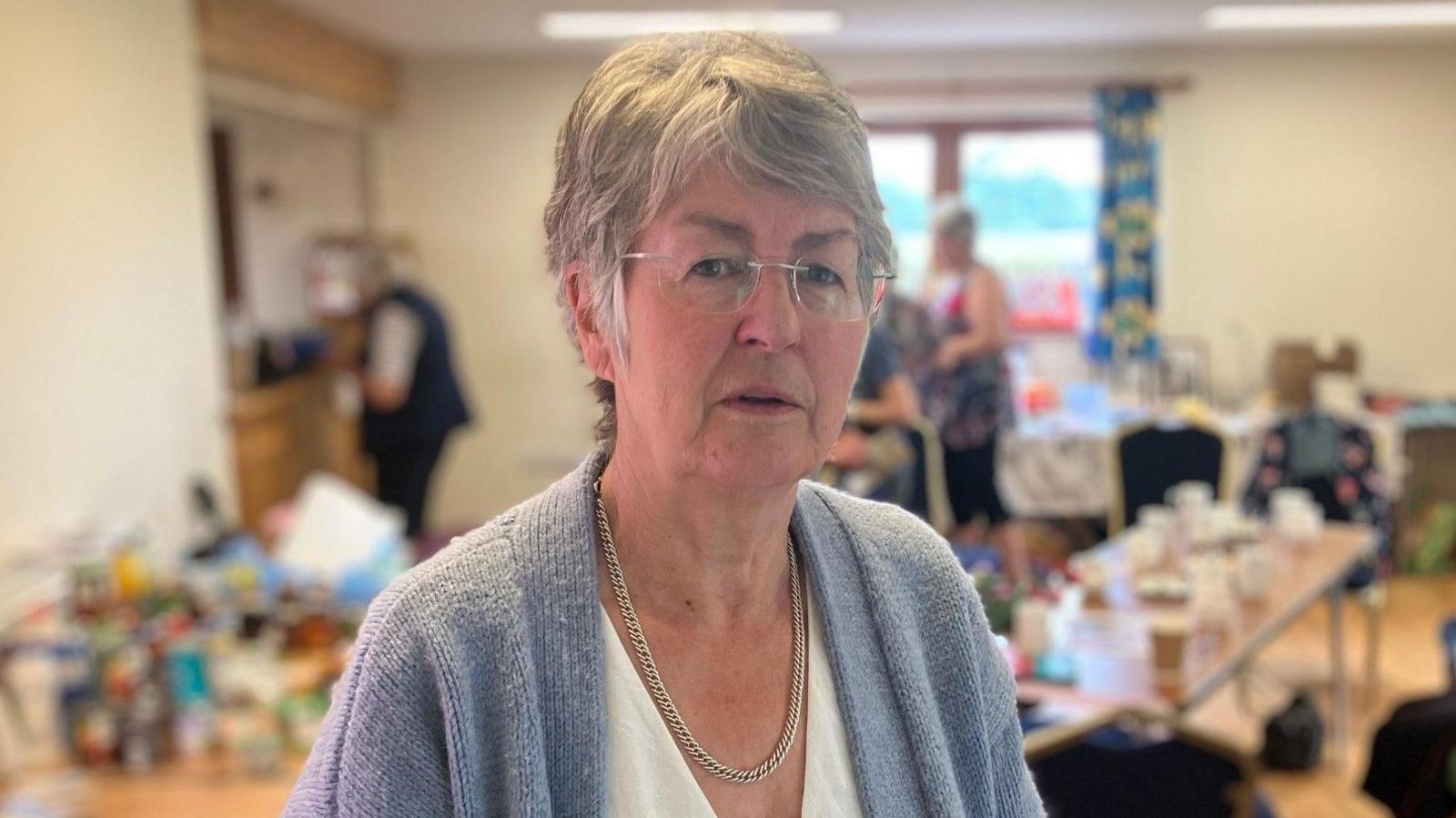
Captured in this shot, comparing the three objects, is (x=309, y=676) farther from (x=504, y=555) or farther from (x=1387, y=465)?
(x=1387, y=465)

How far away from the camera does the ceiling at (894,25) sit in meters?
4.74

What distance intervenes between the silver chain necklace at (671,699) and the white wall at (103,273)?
7.95ft

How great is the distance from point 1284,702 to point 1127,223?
2.80 m

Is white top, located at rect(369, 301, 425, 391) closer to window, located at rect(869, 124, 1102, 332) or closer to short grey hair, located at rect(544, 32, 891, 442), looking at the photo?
window, located at rect(869, 124, 1102, 332)

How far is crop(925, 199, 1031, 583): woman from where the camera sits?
4.36 meters

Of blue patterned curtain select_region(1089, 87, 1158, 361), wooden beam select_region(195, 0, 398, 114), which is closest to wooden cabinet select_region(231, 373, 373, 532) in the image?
wooden beam select_region(195, 0, 398, 114)

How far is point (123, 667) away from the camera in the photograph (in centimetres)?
220

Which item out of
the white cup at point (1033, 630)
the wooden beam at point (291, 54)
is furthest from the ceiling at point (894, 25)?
the white cup at point (1033, 630)

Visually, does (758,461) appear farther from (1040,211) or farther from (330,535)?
(1040,211)

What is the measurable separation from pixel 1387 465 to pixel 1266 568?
272cm

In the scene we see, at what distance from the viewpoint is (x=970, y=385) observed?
4.35 m

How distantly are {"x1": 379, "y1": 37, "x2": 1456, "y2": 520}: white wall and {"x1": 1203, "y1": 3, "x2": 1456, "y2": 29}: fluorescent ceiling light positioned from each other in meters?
0.66

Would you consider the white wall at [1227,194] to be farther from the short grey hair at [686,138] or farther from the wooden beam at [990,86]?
the short grey hair at [686,138]

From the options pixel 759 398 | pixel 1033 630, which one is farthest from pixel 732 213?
pixel 1033 630
